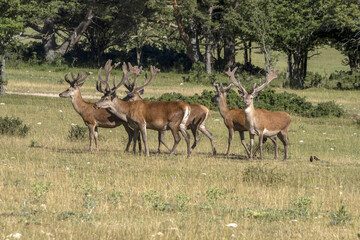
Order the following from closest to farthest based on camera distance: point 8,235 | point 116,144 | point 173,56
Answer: point 8,235, point 116,144, point 173,56

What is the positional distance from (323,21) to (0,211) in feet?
129

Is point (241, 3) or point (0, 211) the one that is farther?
point (241, 3)

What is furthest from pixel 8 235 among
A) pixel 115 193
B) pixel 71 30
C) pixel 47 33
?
pixel 71 30

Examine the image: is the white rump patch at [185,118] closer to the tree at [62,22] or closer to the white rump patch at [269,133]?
the white rump patch at [269,133]

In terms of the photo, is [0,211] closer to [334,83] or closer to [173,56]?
[334,83]

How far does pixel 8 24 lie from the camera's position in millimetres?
30562

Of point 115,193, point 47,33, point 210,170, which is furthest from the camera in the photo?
point 47,33

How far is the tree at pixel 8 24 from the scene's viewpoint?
30.7 m

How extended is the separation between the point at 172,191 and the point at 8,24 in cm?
2019

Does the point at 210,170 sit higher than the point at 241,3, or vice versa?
the point at 241,3

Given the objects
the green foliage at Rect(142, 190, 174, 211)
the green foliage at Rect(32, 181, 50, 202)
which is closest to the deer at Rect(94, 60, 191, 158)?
the green foliage at Rect(142, 190, 174, 211)

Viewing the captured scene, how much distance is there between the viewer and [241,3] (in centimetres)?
4841

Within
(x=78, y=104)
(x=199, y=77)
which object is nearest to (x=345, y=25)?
(x=199, y=77)

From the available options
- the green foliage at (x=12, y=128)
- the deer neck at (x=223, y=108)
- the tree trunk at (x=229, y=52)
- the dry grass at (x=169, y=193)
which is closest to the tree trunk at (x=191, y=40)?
the tree trunk at (x=229, y=52)
